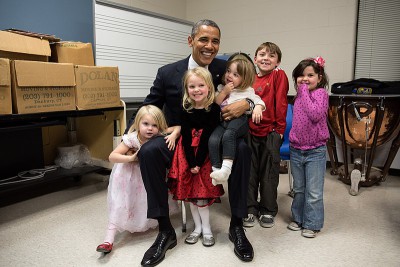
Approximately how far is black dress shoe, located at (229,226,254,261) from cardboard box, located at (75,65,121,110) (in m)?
1.36

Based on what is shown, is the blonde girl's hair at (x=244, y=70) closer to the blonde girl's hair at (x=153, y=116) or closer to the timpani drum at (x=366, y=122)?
the blonde girl's hair at (x=153, y=116)

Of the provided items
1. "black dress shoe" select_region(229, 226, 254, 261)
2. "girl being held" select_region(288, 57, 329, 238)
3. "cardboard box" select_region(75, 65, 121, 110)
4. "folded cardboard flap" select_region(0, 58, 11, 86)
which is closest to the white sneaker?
"girl being held" select_region(288, 57, 329, 238)

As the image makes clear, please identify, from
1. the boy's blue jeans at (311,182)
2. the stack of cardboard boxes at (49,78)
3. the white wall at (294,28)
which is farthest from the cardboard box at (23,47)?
the white wall at (294,28)

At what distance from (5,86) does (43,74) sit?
0.24 metres

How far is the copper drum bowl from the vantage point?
234 cm

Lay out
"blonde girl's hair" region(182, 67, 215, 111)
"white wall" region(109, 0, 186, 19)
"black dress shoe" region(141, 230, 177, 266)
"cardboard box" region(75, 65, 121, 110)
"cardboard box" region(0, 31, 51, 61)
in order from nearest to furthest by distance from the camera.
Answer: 1. "black dress shoe" region(141, 230, 177, 266)
2. "blonde girl's hair" region(182, 67, 215, 111)
3. "cardboard box" region(0, 31, 51, 61)
4. "cardboard box" region(75, 65, 121, 110)
5. "white wall" region(109, 0, 186, 19)

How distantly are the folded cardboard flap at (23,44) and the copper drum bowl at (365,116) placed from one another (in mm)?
2230

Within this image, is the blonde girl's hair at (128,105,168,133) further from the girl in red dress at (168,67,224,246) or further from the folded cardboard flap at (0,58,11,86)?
the folded cardboard flap at (0,58,11,86)

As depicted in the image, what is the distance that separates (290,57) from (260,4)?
0.75 meters

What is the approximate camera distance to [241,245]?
148cm

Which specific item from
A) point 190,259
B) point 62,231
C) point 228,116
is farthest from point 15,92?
point 190,259

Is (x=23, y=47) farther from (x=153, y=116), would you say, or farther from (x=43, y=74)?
(x=153, y=116)

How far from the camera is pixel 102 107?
7.44 feet

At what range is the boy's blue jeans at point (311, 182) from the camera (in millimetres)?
1679
